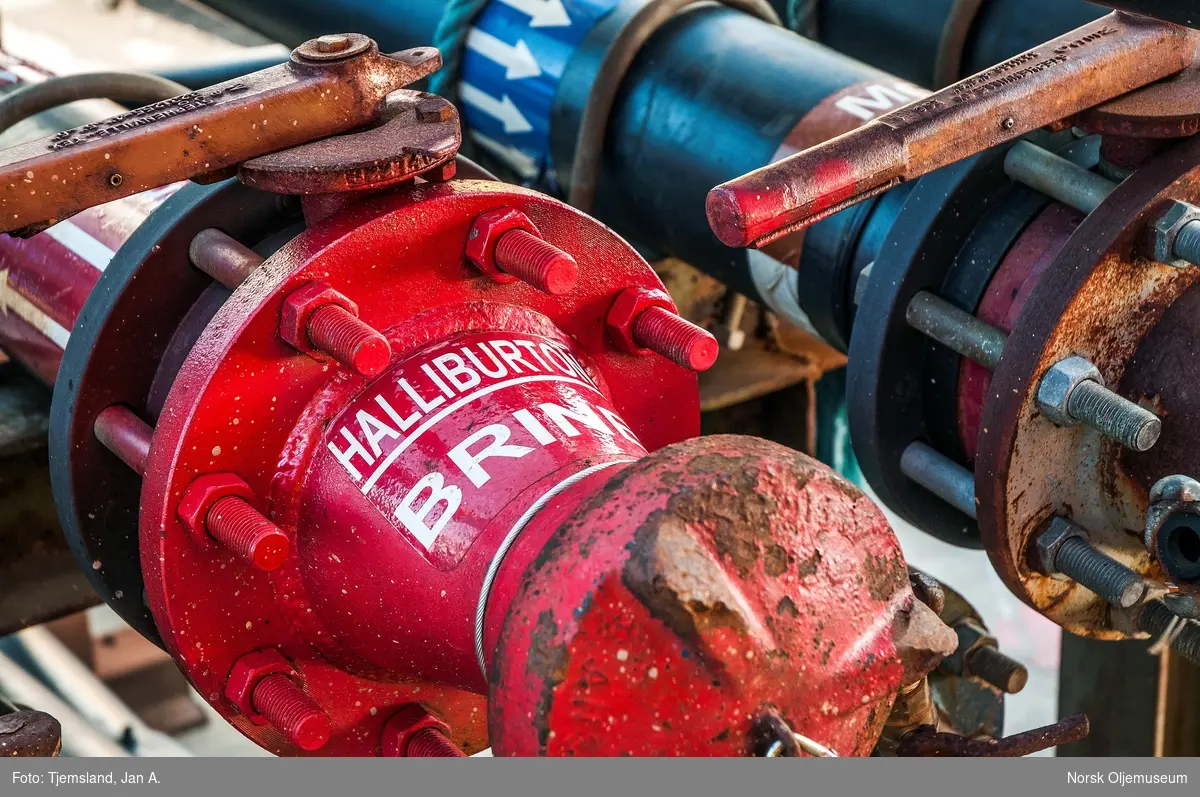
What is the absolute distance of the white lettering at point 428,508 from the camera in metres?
0.98

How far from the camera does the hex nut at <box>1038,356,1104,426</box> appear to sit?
1091 mm

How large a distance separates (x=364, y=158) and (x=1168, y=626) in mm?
659

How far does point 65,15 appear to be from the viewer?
296 cm

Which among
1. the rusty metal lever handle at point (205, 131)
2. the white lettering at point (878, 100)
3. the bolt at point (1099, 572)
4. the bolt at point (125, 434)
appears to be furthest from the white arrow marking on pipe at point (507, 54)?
the bolt at point (1099, 572)

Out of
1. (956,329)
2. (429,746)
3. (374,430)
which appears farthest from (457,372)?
(956,329)

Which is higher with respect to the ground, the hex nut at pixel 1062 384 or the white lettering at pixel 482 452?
the hex nut at pixel 1062 384

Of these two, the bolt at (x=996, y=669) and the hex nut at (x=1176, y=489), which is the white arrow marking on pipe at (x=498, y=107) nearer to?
the bolt at (x=996, y=669)

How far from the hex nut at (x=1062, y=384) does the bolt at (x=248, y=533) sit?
52 cm

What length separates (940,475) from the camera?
1.26m

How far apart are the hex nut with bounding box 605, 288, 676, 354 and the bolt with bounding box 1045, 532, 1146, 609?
33cm

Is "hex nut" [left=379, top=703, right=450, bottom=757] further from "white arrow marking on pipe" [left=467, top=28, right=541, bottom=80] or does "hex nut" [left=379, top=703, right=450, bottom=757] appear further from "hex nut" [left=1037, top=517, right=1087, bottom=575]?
"white arrow marking on pipe" [left=467, top=28, right=541, bottom=80]

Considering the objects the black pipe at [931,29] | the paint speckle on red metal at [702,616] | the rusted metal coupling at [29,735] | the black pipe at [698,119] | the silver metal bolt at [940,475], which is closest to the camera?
the paint speckle on red metal at [702,616]

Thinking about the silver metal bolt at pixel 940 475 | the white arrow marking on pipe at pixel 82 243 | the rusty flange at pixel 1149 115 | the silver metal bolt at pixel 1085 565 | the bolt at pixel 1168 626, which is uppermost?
the rusty flange at pixel 1149 115

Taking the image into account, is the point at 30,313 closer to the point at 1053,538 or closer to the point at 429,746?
the point at 429,746
